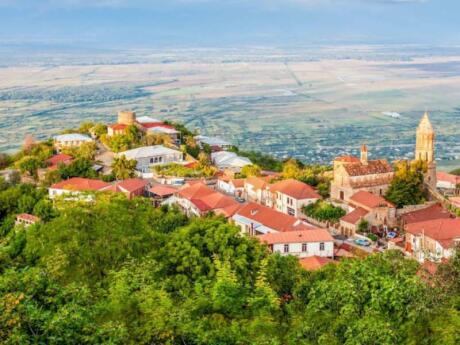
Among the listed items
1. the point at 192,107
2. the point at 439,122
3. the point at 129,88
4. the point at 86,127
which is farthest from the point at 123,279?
the point at 129,88

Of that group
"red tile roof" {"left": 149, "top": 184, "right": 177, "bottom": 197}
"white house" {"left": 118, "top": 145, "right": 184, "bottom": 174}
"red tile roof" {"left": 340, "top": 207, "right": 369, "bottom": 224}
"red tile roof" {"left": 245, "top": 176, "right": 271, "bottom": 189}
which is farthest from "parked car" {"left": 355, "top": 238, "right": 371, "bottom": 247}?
"white house" {"left": 118, "top": 145, "right": 184, "bottom": 174}

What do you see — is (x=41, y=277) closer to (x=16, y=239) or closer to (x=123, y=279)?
(x=123, y=279)

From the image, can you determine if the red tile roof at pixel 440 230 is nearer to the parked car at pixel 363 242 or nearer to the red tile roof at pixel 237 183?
the parked car at pixel 363 242

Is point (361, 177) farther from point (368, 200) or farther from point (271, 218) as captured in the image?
→ point (271, 218)

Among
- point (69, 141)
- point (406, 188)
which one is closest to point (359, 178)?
point (406, 188)

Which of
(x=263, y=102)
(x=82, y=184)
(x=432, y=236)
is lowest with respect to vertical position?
(x=263, y=102)

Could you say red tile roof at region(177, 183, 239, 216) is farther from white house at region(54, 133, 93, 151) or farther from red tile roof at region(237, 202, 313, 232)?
white house at region(54, 133, 93, 151)
